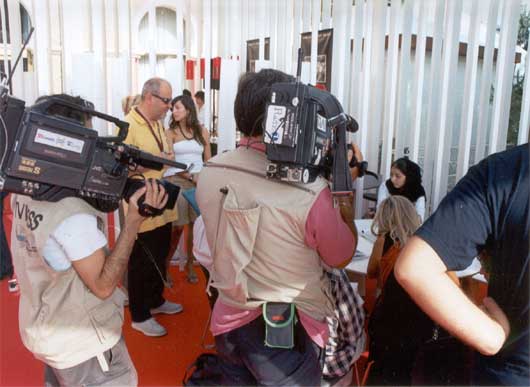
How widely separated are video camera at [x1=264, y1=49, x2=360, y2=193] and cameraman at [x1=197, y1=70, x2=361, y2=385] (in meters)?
0.06

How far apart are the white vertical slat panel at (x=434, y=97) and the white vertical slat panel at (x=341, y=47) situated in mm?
768

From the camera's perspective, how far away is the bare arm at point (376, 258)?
7.85ft

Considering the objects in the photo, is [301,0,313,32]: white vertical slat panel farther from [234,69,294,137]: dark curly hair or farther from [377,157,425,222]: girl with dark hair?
[234,69,294,137]: dark curly hair

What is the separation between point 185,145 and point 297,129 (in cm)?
264

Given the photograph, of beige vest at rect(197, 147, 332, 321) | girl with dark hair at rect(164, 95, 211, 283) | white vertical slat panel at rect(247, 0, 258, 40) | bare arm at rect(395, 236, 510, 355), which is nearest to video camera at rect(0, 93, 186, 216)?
beige vest at rect(197, 147, 332, 321)

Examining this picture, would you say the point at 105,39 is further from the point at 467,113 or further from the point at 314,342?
the point at 314,342

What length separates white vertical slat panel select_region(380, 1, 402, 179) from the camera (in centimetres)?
367

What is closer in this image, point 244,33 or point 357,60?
point 357,60

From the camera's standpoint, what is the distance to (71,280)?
137cm

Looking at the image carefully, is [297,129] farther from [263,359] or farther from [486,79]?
[486,79]

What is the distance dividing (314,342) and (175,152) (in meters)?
2.63

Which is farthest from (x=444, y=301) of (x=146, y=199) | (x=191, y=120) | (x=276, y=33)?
(x=276, y=33)

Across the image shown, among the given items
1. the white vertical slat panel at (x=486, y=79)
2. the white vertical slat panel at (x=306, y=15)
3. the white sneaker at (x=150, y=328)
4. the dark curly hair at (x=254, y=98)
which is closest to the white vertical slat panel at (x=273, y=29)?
the white vertical slat panel at (x=306, y=15)

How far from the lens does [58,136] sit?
1.25 metres
